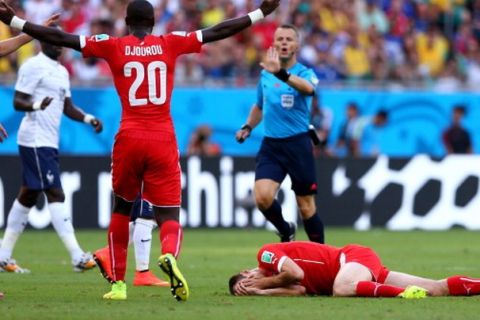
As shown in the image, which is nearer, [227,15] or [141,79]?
[141,79]

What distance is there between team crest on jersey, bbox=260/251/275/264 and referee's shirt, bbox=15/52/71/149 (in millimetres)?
4761

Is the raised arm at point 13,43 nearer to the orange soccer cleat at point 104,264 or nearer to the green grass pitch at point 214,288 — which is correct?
the orange soccer cleat at point 104,264

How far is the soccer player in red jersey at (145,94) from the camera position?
399 inches

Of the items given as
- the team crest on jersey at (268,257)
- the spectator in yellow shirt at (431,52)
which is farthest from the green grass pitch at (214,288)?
the spectator in yellow shirt at (431,52)

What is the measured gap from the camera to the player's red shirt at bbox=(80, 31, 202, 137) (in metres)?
10.1

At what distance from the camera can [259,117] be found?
14594mm

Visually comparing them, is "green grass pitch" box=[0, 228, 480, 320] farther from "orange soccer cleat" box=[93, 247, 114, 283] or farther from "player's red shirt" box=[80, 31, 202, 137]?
"player's red shirt" box=[80, 31, 202, 137]

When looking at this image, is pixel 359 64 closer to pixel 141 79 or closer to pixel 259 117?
pixel 259 117

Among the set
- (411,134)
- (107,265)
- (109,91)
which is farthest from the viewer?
(411,134)

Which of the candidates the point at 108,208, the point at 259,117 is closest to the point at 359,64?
the point at 108,208

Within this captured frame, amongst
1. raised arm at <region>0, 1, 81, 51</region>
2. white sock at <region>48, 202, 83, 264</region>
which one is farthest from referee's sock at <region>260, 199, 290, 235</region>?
raised arm at <region>0, 1, 81, 51</region>

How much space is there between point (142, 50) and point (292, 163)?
437 centimetres

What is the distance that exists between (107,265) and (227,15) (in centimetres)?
1514

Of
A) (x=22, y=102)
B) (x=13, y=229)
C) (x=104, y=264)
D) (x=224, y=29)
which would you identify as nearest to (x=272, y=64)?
(x=224, y=29)
